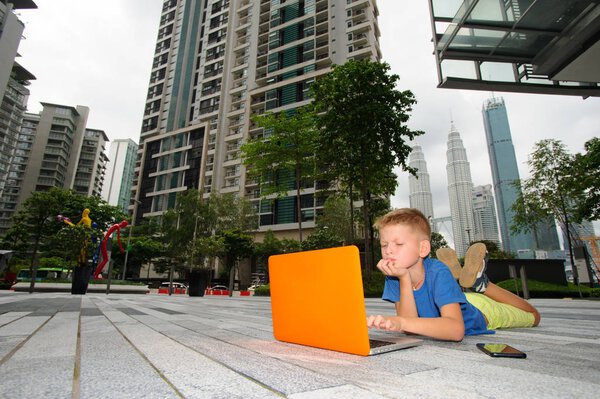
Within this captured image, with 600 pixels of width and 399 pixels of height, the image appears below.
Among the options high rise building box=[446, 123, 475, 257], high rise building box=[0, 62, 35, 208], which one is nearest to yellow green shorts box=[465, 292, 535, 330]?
high rise building box=[0, 62, 35, 208]

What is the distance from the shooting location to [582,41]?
5.36 m

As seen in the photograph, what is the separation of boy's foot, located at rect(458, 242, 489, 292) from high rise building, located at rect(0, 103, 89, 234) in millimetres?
96156

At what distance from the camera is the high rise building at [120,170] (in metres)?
132

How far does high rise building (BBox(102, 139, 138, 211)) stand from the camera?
132250mm

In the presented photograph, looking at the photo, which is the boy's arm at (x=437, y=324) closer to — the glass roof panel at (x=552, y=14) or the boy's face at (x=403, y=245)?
the boy's face at (x=403, y=245)

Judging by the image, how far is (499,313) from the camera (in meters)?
2.53

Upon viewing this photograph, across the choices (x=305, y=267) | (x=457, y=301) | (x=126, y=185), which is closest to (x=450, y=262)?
(x=457, y=301)

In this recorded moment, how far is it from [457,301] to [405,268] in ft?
1.06

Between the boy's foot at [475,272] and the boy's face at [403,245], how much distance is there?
100 cm

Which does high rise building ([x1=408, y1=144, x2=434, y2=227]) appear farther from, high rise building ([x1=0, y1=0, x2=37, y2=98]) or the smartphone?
the smartphone

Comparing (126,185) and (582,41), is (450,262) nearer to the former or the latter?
(582,41)

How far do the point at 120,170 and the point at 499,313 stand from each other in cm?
15748

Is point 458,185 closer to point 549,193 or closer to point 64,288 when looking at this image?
point 549,193

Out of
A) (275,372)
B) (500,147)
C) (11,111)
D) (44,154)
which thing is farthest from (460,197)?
(11,111)
